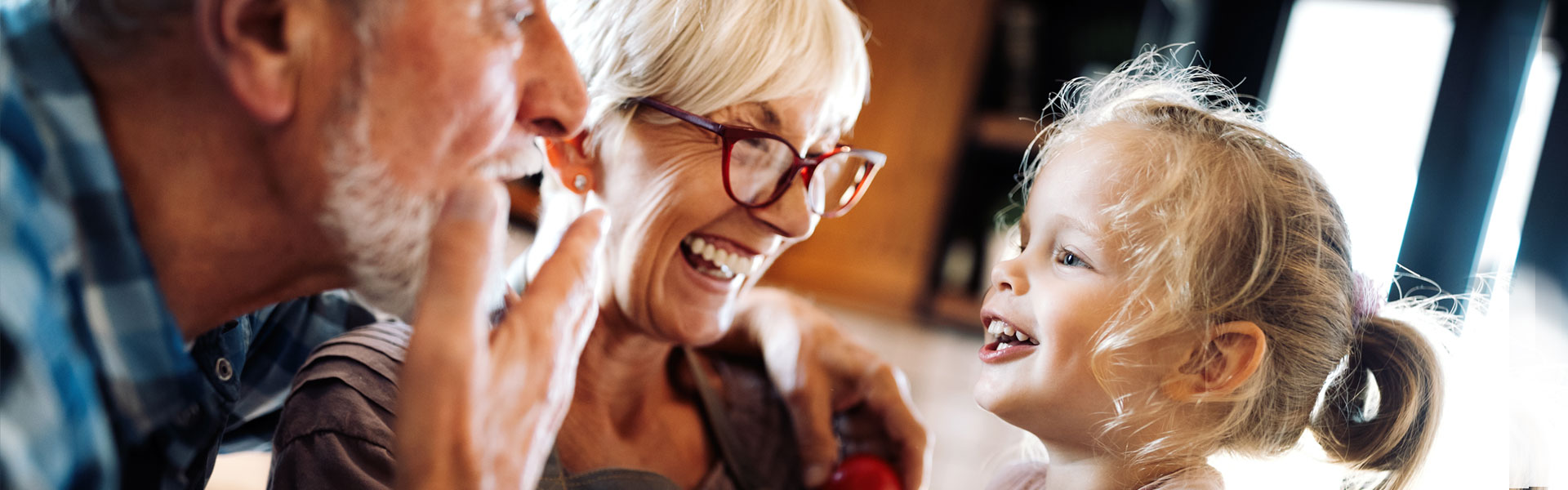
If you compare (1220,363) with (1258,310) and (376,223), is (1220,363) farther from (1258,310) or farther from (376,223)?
(376,223)

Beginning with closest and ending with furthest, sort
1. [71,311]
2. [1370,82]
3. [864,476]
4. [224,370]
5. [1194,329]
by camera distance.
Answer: [71,311], [224,370], [1194,329], [864,476], [1370,82]

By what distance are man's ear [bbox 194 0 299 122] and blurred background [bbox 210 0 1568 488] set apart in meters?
0.96

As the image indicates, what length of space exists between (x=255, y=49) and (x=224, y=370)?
0.34 metres

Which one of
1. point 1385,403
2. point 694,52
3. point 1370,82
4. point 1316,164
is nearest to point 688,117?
point 694,52

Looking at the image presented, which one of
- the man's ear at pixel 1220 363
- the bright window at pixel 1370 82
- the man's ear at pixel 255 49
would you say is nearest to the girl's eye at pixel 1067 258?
the man's ear at pixel 1220 363

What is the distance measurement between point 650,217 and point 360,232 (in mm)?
431

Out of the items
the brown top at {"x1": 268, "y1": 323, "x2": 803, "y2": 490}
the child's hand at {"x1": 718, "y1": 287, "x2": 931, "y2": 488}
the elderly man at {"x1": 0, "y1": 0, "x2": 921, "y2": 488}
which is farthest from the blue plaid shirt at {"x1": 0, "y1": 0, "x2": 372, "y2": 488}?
the child's hand at {"x1": 718, "y1": 287, "x2": 931, "y2": 488}

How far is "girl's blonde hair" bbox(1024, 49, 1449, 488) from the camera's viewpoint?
40.8 inches

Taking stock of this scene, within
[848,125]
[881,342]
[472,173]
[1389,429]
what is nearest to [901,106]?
[881,342]

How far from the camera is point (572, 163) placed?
1.19 metres

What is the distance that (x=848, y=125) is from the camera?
1.26 m

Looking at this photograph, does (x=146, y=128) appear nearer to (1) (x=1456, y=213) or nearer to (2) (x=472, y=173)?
(2) (x=472, y=173)

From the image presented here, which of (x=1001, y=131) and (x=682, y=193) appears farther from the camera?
(x=1001, y=131)

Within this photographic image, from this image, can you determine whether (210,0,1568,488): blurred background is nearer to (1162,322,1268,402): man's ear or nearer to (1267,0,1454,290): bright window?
(1267,0,1454,290): bright window
